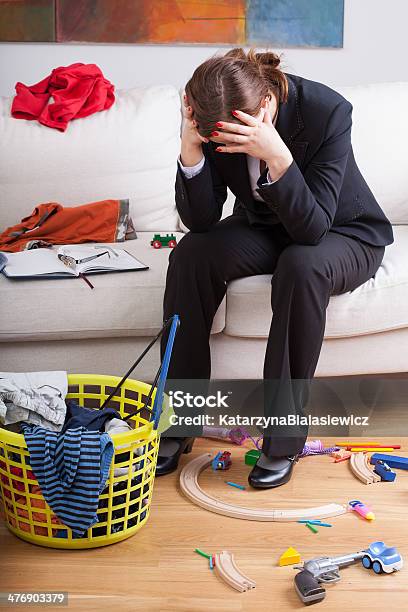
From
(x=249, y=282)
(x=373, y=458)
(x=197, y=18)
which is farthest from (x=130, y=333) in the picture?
(x=197, y=18)

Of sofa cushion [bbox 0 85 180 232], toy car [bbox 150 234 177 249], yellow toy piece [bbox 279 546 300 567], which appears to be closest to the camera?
yellow toy piece [bbox 279 546 300 567]

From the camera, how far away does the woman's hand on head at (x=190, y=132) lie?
1.79 m

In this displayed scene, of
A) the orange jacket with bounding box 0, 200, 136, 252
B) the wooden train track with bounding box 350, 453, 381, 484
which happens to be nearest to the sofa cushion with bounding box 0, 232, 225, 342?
the orange jacket with bounding box 0, 200, 136, 252

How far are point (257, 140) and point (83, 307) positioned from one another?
66cm

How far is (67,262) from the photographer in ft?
7.27

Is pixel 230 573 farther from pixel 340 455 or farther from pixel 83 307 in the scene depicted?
pixel 83 307

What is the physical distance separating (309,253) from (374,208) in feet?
1.05

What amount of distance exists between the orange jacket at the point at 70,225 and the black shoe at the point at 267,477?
3.20ft

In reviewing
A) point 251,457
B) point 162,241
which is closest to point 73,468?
point 251,457

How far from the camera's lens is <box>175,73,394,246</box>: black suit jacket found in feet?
6.02

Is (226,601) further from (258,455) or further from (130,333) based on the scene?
(130,333)

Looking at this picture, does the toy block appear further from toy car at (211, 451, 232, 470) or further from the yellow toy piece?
the yellow toy piece

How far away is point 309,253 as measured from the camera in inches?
74.0

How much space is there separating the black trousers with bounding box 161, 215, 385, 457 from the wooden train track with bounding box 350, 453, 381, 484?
0.16 meters
